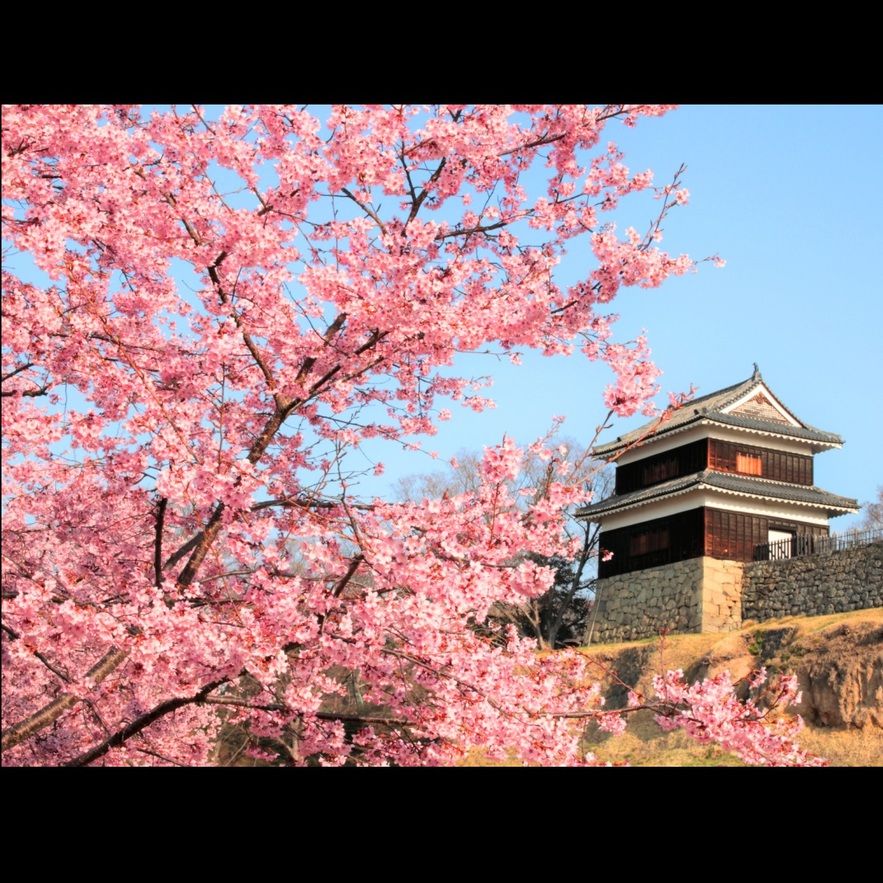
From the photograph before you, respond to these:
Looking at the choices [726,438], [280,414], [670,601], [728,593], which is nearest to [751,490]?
[726,438]

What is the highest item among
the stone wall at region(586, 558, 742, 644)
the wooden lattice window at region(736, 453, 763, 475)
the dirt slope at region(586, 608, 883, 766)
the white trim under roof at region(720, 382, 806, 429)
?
the white trim under roof at region(720, 382, 806, 429)

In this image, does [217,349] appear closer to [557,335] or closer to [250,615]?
[250,615]

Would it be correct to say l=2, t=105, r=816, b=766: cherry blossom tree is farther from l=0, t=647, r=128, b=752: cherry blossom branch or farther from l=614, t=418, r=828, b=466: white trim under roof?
l=614, t=418, r=828, b=466: white trim under roof

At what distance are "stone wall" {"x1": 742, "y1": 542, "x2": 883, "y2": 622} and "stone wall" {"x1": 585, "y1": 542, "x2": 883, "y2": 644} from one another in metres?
0.02

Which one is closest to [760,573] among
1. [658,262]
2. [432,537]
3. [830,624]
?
[830,624]

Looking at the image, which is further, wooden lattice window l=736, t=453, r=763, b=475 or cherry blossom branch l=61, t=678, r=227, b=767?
wooden lattice window l=736, t=453, r=763, b=475

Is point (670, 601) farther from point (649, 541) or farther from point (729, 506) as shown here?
point (729, 506)

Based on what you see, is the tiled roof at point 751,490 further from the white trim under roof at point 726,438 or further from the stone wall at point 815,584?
the stone wall at point 815,584

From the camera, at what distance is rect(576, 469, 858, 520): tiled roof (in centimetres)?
1936

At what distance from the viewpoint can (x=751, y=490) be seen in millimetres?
19500

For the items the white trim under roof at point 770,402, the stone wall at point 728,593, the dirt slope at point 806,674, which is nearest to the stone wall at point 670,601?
the stone wall at point 728,593

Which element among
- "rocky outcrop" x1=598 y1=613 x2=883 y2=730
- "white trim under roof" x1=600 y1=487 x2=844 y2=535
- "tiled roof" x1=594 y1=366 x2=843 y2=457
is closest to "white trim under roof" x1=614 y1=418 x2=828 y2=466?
"tiled roof" x1=594 y1=366 x2=843 y2=457

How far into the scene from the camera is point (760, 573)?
19078 millimetres

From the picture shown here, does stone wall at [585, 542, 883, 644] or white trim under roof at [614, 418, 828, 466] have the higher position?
white trim under roof at [614, 418, 828, 466]
